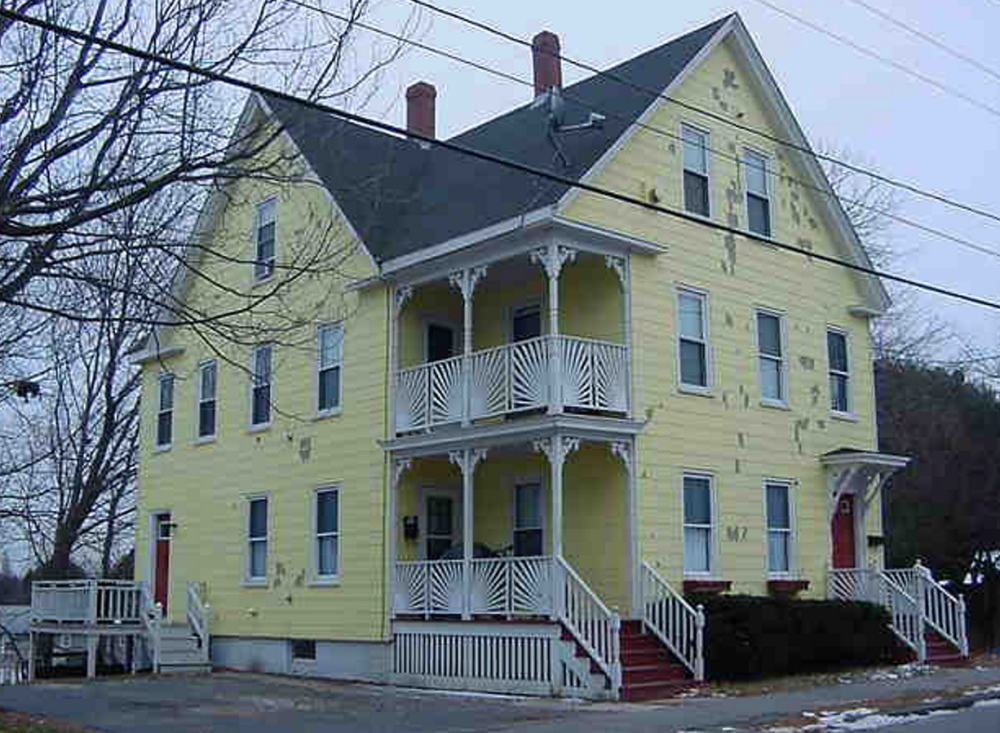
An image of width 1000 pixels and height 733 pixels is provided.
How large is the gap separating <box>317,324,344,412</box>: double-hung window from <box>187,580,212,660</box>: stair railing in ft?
18.5

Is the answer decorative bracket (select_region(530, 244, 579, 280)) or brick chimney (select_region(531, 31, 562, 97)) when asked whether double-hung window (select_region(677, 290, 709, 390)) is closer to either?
decorative bracket (select_region(530, 244, 579, 280))

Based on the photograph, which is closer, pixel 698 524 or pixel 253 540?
pixel 698 524

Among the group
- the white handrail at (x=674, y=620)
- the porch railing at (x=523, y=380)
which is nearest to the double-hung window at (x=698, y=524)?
the white handrail at (x=674, y=620)

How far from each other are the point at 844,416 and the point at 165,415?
15870 mm

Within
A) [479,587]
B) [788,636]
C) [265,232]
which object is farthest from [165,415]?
[788,636]

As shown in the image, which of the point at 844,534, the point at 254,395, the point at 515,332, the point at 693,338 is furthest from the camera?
the point at 254,395

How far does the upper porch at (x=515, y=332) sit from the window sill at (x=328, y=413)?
1.80 metres

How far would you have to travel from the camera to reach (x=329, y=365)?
Answer: 24281 mm

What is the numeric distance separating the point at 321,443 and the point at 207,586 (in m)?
5.15

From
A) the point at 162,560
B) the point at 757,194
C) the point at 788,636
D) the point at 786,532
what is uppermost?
the point at 757,194

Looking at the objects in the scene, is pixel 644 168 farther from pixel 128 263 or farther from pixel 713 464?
pixel 128 263

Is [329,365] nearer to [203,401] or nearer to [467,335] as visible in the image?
[467,335]

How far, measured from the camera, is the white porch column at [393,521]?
852 inches

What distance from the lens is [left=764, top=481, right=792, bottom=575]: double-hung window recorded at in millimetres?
22703
